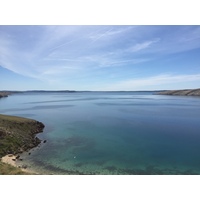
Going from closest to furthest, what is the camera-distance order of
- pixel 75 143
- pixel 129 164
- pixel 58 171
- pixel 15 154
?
pixel 58 171, pixel 129 164, pixel 15 154, pixel 75 143

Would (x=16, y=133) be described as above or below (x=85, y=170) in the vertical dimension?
above

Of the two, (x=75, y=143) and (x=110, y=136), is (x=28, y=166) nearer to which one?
(x=75, y=143)

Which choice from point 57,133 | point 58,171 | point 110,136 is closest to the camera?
point 58,171

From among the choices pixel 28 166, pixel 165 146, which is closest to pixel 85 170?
pixel 28 166

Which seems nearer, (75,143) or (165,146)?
(165,146)

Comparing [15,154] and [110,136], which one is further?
[110,136]

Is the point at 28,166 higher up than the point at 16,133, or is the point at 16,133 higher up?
the point at 16,133

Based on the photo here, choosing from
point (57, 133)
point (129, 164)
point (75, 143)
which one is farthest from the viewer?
point (57, 133)

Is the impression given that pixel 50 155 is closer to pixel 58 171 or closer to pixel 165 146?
pixel 58 171

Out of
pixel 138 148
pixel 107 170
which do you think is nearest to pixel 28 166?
pixel 107 170
